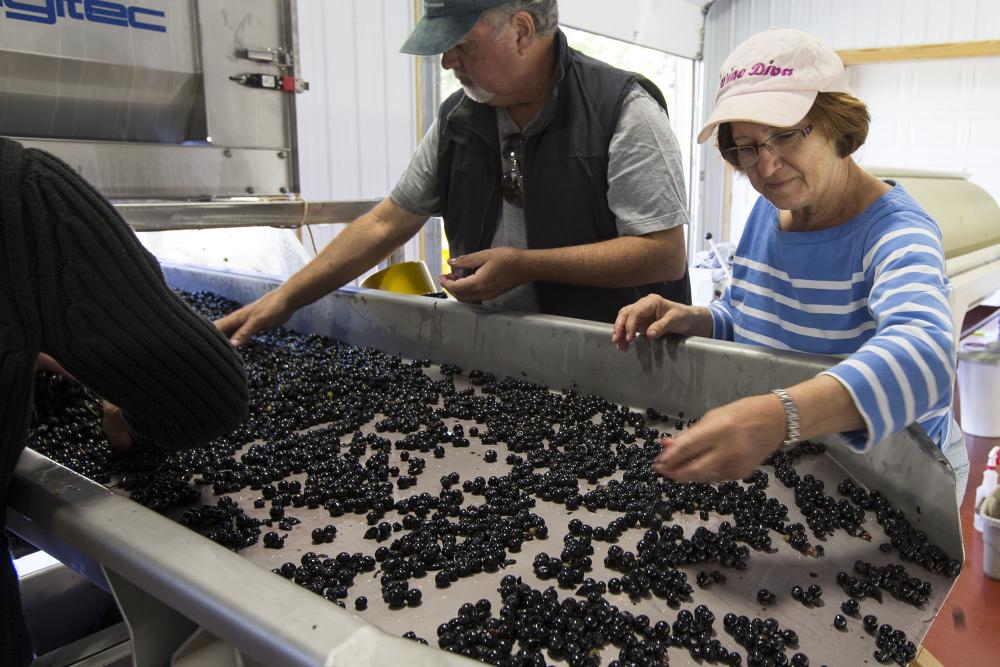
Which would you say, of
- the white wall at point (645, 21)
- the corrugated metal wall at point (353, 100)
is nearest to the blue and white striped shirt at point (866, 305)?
the corrugated metal wall at point (353, 100)

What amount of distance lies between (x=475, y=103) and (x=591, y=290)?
58cm

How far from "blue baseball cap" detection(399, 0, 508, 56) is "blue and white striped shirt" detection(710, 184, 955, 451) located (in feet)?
2.47

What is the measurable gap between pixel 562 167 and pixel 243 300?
136 cm

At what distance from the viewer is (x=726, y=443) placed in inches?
31.7

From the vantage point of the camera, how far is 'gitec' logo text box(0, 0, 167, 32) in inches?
64.7

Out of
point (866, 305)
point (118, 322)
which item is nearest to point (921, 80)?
point (866, 305)

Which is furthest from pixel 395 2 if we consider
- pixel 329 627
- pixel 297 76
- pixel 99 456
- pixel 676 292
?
pixel 329 627

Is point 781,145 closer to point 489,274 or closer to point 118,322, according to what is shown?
point 489,274

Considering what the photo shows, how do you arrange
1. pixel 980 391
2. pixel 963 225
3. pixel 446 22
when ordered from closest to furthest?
pixel 446 22 < pixel 963 225 < pixel 980 391

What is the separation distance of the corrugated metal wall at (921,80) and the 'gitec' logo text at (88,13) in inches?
248

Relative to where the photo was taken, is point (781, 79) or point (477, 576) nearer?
point (477, 576)

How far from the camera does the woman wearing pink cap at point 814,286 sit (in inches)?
32.8

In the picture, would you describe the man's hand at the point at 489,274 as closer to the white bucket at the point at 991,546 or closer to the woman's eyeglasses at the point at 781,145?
the woman's eyeglasses at the point at 781,145

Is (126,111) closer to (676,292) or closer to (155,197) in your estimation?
(155,197)
